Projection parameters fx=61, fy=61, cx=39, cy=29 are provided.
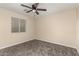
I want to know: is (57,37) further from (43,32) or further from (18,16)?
(18,16)

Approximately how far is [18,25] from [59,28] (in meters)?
3.08

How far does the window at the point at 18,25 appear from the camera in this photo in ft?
13.9

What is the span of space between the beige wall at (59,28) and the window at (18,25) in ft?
4.83

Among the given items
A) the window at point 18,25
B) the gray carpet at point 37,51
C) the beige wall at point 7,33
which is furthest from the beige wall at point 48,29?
the gray carpet at point 37,51

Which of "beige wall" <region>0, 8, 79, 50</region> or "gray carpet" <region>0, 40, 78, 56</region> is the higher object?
"beige wall" <region>0, 8, 79, 50</region>

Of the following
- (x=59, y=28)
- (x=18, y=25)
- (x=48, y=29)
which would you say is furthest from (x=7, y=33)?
(x=59, y=28)

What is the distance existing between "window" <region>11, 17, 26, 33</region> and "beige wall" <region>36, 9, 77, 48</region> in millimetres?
1472

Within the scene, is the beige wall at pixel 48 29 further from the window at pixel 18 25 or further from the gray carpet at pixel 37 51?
the gray carpet at pixel 37 51

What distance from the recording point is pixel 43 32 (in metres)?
5.53

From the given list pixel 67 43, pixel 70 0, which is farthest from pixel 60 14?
pixel 70 0

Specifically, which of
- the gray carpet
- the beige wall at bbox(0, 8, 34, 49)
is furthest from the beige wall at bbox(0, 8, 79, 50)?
the gray carpet

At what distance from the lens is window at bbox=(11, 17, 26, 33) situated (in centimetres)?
425

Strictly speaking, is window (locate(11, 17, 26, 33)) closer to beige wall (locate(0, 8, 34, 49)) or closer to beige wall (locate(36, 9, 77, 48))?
beige wall (locate(0, 8, 34, 49))

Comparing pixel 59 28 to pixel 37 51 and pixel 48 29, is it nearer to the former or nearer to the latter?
pixel 48 29
